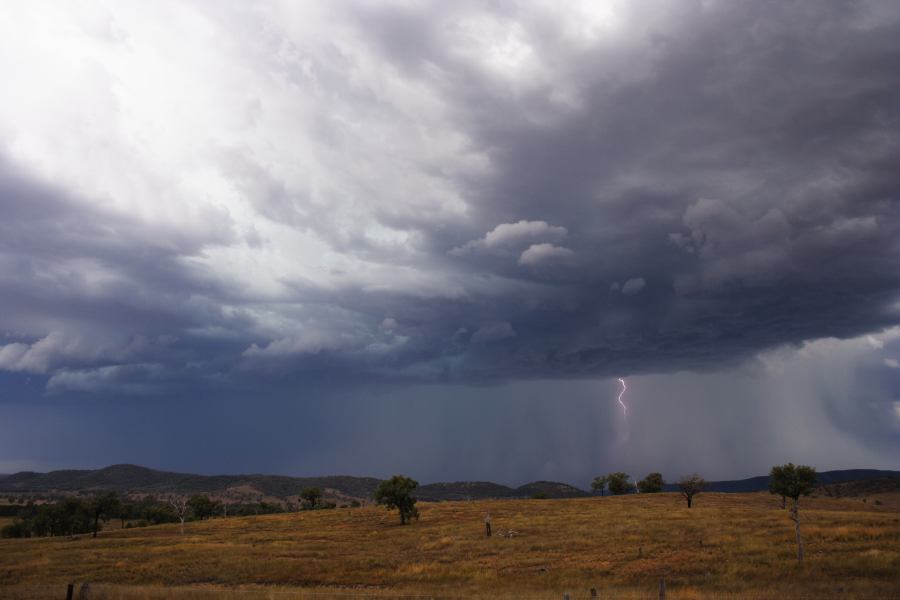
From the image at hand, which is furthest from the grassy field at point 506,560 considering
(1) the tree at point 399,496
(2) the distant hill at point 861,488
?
(2) the distant hill at point 861,488

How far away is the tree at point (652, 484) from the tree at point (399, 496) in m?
69.2

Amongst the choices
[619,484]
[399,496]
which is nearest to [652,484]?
[619,484]

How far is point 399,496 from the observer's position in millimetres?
83250

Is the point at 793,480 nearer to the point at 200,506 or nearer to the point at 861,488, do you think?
the point at 861,488

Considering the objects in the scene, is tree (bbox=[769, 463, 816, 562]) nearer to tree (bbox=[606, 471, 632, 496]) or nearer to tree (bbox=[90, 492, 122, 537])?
tree (bbox=[606, 471, 632, 496])

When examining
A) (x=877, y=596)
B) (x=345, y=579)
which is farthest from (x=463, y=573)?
(x=877, y=596)

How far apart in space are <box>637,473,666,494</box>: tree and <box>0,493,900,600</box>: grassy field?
207 feet

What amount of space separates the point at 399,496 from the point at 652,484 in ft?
242

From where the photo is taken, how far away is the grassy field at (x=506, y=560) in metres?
32.1

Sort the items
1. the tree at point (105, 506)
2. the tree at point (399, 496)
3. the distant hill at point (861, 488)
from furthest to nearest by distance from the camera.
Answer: the distant hill at point (861, 488) → the tree at point (105, 506) → the tree at point (399, 496)

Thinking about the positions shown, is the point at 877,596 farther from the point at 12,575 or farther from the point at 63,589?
the point at 12,575

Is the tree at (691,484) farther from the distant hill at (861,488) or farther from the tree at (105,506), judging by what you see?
the tree at (105,506)

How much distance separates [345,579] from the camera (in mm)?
40688

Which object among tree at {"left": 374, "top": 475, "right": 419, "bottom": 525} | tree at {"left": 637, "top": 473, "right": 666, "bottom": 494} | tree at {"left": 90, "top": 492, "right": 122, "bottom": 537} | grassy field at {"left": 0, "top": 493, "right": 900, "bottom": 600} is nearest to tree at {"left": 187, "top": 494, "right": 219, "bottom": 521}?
tree at {"left": 90, "top": 492, "right": 122, "bottom": 537}
